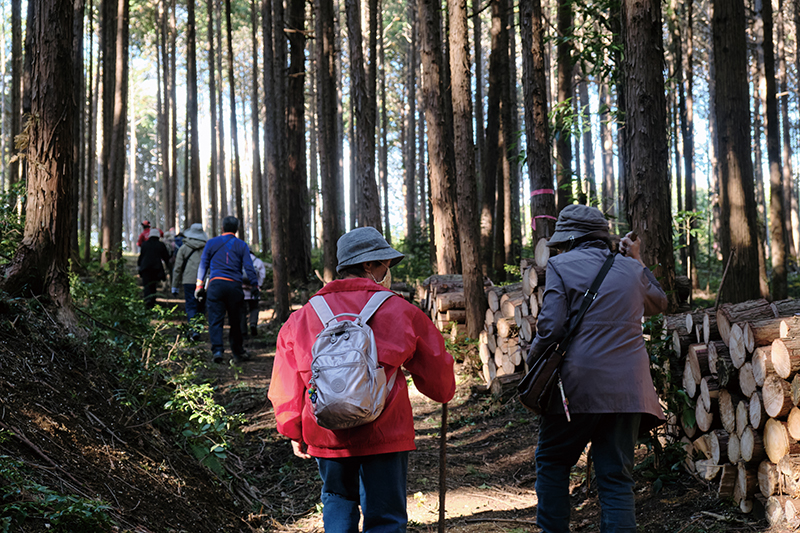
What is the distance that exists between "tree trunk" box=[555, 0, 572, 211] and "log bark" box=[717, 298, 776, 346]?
5466mm

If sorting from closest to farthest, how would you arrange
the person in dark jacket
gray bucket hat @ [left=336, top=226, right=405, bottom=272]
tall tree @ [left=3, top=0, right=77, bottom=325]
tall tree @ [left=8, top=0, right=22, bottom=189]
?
1. gray bucket hat @ [left=336, top=226, right=405, bottom=272]
2. tall tree @ [left=3, top=0, right=77, bottom=325]
3. the person in dark jacket
4. tall tree @ [left=8, top=0, right=22, bottom=189]

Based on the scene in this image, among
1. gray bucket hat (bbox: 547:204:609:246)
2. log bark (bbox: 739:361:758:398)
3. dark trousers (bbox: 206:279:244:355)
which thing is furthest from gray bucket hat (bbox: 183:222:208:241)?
log bark (bbox: 739:361:758:398)

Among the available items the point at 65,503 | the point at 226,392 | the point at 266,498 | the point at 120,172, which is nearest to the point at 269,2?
the point at 120,172

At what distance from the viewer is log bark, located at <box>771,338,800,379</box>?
11.2ft

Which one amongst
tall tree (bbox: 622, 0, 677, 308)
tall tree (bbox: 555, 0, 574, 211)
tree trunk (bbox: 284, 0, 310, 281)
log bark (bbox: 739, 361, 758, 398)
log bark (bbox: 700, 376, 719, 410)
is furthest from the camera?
tree trunk (bbox: 284, 0, 310, 281)

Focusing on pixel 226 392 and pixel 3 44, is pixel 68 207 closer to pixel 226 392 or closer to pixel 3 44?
pixel 226 392

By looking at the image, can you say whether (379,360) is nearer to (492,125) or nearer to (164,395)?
(164,395)

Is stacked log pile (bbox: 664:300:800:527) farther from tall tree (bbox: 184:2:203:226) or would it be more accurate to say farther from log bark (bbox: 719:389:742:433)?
tall tree (bbox: 184:2:203:226)

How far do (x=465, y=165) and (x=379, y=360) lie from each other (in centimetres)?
625

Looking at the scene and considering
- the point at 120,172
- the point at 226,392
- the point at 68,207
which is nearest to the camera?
the point at 68,207

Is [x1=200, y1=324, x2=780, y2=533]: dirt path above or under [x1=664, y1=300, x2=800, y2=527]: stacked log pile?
under

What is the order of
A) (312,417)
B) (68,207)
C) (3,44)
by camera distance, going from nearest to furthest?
1. (312,417)
2. (68,207)
3. (3,44)

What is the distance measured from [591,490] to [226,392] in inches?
179

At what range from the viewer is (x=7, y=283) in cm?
526
